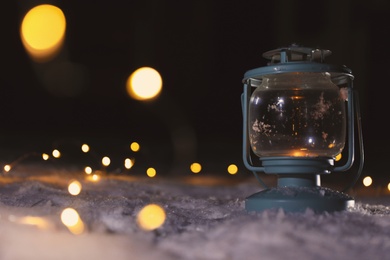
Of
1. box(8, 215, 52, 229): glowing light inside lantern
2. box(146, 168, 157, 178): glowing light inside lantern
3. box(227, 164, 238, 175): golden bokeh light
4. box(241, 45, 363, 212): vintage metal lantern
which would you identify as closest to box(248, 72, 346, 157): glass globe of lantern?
box(241, 45, 363, 212): vintage metal lantern

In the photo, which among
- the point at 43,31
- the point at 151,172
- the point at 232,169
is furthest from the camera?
the point at 232,169

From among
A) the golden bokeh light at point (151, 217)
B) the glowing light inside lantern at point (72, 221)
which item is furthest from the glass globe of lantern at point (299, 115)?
the glowing light inside lantern at point (72, 221)

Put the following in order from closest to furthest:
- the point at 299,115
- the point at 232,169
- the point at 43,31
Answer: the point at 299,115 → the point at 43,31 → the point at 232,169

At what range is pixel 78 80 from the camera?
4566 mm

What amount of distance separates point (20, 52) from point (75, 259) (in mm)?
3159

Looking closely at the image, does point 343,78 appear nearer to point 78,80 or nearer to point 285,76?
point 285,76

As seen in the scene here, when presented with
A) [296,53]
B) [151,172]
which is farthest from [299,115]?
[151,172]

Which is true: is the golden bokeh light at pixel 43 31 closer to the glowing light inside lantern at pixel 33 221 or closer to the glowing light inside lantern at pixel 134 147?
the glowing light inside lantern at pixel 134 147

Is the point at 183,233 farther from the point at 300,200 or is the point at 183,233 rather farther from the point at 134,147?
the point at 134,147

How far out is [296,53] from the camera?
2301 mm

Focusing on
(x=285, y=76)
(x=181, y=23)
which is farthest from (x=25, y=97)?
(x=285, y=76)

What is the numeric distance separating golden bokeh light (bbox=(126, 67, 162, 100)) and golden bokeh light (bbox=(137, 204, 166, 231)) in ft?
8.03

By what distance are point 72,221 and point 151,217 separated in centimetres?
34

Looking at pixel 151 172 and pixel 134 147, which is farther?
pixel 134 147
